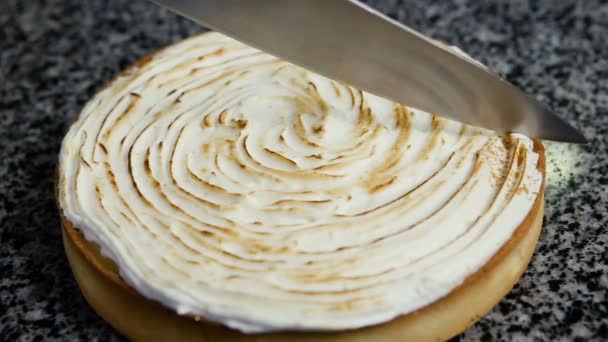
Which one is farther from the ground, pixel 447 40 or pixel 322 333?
pixel 447 40

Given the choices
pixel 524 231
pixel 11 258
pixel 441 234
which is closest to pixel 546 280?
pixel 524 231

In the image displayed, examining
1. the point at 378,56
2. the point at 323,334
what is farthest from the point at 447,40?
the point at 323,334

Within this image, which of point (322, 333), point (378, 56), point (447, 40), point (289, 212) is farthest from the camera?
point (447, 40)

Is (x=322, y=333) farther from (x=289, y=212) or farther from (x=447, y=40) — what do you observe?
(x=447, y=40)

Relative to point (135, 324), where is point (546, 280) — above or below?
above

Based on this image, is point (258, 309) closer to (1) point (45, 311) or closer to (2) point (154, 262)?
(2) point (154, 262)

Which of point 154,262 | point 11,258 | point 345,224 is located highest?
point 345,224

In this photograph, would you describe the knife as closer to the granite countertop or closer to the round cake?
the round cake

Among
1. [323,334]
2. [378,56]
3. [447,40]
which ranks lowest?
[323,334]
